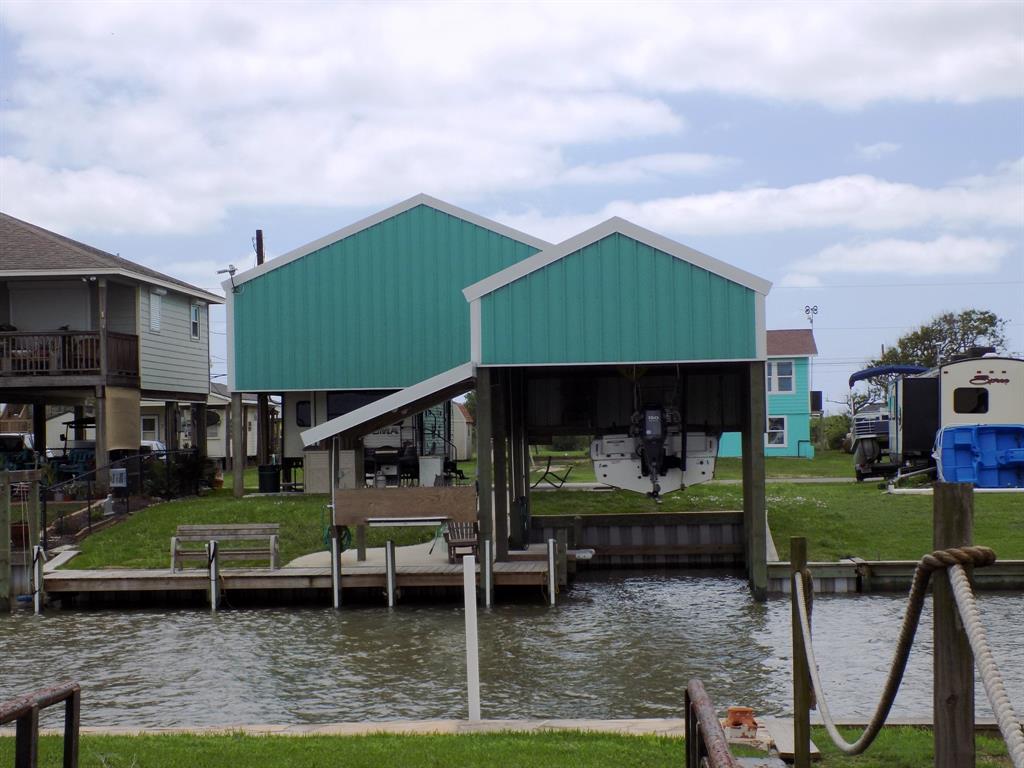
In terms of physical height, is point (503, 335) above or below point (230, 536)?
above

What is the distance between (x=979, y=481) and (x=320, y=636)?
1788cm

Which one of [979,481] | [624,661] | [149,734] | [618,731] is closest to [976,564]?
[618,731]

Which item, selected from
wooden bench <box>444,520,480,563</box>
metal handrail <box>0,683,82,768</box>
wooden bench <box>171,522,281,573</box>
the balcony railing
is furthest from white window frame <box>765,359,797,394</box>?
metal handrail <box>0,683,82,768</box>

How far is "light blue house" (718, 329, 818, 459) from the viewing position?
47.4 metres

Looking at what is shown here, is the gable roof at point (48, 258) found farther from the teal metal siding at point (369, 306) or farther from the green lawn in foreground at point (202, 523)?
the green lawn in foreground at point (202, 523)

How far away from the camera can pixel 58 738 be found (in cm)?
866

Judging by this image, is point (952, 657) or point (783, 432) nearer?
point (952, 657)

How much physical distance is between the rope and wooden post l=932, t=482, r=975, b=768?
33 cm

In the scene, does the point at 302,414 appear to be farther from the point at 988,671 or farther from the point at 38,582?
the point at 988,671

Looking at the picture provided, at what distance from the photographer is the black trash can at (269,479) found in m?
29.0

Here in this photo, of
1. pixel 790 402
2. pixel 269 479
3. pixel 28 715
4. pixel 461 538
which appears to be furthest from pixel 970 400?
pixel 28 715

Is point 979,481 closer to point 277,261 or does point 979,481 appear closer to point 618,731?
point 277,261

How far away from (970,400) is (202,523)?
1807 cm

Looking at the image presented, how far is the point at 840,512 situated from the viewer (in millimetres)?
23984
